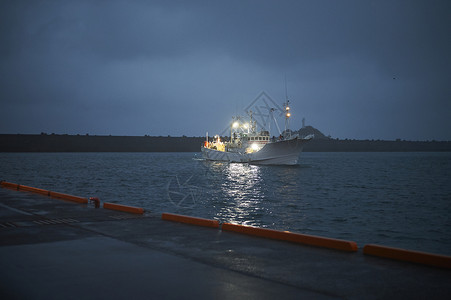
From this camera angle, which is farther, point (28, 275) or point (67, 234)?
point (67, 234)

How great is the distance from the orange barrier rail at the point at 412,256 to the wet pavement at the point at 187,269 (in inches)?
6.8

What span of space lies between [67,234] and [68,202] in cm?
848

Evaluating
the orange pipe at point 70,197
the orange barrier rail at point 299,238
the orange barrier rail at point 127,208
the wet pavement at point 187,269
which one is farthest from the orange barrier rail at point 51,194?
the orange barrier rail at point 299,238

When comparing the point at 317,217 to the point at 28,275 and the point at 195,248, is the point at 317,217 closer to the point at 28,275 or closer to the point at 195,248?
the point at 195,248

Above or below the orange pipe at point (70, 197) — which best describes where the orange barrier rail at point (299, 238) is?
above

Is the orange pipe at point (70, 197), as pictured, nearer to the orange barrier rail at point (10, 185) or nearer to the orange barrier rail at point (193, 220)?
the orange barrier rail at point (10, 185)

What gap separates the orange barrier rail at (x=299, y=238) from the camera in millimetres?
9477

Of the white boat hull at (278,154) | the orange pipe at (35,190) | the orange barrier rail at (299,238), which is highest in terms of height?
the white boat hull at (278,154)

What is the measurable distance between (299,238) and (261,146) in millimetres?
76141

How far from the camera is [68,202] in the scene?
1934 centimetres

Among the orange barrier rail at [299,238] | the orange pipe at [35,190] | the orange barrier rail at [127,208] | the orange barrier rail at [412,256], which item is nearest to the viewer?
the orange barrier rail at [412,256]

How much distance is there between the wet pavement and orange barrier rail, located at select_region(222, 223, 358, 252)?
22 cm

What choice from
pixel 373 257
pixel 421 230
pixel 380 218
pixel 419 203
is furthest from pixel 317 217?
pixel 373 257

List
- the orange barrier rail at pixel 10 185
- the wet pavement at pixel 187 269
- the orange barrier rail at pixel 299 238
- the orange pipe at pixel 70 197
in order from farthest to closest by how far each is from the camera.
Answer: the orange barrier rail at pixel 10 185 < the orange pipe at pixel 70 197 < the orange barrier rail at pixel 299 238 < the wet pavement at pixel 187 269
